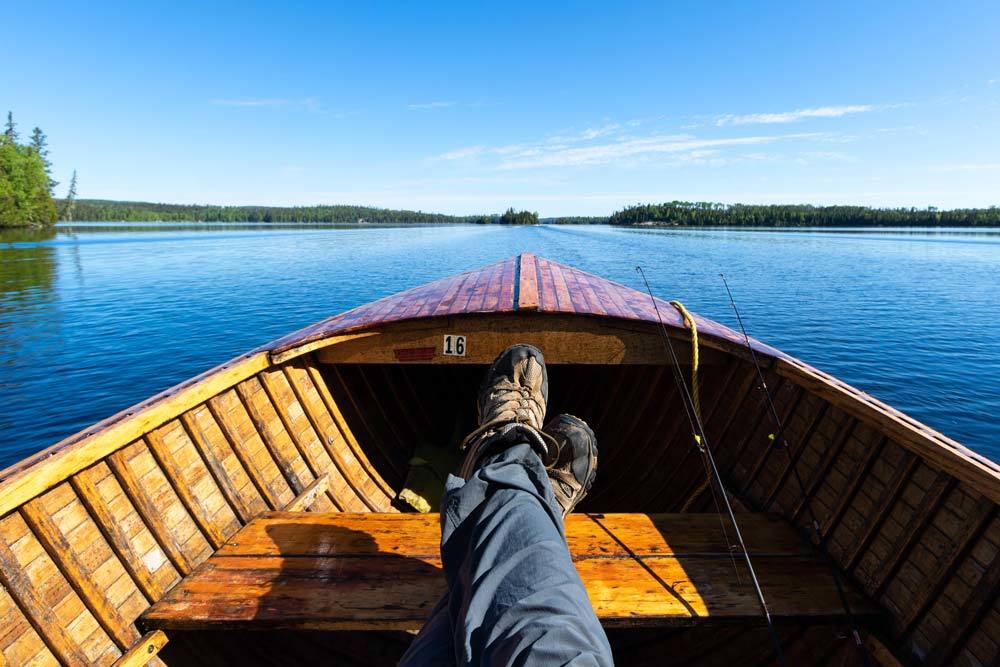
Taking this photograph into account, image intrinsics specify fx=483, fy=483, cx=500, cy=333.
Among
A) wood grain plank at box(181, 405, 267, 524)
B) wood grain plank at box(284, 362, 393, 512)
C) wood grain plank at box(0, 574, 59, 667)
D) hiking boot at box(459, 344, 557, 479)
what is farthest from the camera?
wood grain plank at box(284, 362, 393, 512)

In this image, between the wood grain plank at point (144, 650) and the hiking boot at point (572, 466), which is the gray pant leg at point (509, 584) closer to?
the hiking boot at point (572, 466)

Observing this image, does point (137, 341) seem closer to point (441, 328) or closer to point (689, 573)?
point (441, 328)

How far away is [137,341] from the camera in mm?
16906

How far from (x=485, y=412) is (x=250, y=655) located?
244 cm

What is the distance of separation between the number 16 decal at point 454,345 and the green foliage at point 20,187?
85821 mm

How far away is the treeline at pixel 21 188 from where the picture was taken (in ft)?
207

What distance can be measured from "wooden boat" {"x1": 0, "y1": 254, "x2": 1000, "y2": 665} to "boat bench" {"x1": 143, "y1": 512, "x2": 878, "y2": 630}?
0.06 feet

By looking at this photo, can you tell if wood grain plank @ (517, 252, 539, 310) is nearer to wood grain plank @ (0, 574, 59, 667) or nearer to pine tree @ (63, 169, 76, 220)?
wood grain plank @ (0, 574, 59, 667)

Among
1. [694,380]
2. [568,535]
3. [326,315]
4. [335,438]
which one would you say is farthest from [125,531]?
[326,315]

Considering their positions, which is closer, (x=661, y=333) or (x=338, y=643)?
(x=338, y=643)

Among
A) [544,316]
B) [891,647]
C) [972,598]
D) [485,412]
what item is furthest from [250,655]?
[972,598]

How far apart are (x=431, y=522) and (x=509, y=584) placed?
2.62m

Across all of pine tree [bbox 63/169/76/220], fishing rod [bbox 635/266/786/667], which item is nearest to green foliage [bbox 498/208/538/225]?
pine tree [bbox 63/169/76/220]

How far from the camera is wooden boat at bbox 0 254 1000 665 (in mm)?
2799
